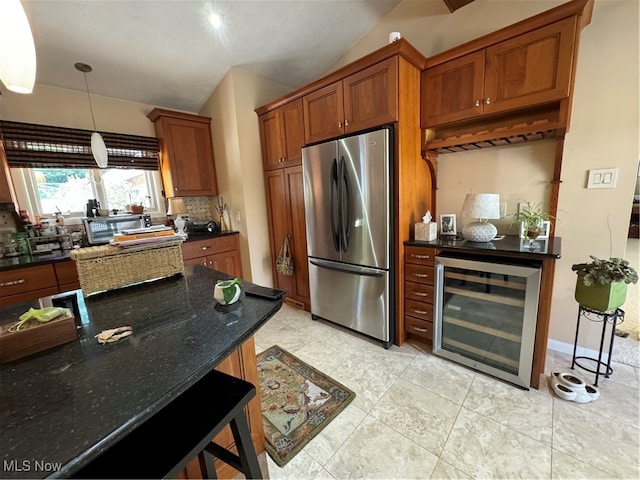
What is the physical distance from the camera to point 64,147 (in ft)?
8.23

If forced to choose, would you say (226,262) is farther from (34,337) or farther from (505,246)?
(505,246)

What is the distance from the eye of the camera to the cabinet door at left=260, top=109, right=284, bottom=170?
9.04 feet

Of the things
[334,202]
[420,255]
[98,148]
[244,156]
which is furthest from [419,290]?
[98,148]

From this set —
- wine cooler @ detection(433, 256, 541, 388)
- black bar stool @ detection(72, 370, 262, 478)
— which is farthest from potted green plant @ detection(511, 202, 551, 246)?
black bar stool @ detection(72, 370, 262, 478)

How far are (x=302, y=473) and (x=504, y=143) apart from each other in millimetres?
2488

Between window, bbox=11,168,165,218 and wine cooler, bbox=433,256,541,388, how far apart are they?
326cm

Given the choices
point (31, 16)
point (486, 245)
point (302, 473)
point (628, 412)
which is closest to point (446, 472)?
point (302, 473)

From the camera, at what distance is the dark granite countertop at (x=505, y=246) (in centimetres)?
154

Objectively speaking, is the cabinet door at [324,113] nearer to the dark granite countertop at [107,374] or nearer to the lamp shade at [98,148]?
the lamp shade at [98,148]

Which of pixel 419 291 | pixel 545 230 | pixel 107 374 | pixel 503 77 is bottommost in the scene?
pixel 419 291

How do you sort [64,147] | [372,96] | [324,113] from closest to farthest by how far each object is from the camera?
[372,96] → [324,113] → [64,147]

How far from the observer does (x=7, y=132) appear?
2.25 m

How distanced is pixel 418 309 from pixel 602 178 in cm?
150

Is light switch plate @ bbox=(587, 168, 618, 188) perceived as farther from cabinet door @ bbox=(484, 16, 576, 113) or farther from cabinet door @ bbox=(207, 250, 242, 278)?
Result: cabinet door @ bbox=(207, 250, 242, 278)
